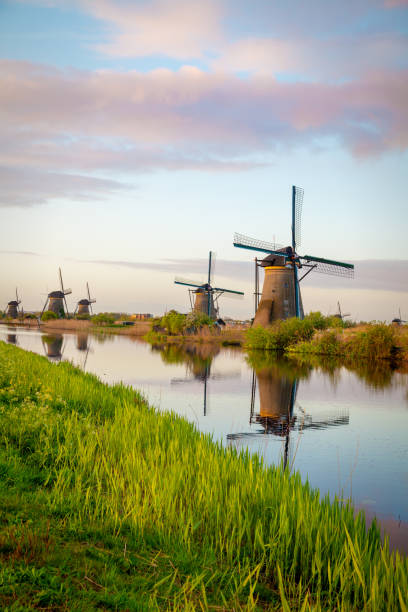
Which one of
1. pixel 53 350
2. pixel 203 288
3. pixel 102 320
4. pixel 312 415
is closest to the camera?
pixel 312 415

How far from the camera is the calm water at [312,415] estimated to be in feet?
20.7

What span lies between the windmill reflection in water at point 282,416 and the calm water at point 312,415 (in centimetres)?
2

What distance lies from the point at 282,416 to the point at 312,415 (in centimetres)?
80

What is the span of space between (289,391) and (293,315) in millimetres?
20062

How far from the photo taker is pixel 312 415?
1128 centimetres

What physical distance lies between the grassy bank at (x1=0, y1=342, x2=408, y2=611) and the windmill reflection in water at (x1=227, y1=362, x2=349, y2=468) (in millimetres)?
2837

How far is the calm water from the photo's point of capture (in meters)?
6.30

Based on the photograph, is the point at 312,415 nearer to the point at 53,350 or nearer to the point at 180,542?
the point at 180,542

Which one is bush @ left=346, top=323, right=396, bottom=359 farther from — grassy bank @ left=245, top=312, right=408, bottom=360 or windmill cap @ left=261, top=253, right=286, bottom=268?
windmill cap @ left=261, top=253, right=286, bottom=268

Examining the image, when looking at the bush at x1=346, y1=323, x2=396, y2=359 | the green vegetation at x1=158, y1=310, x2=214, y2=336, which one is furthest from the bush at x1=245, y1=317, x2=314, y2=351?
the green vegetation at x1=158, y1=310, x2=214, y2=336

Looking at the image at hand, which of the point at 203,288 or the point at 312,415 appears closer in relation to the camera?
the point at 312,415

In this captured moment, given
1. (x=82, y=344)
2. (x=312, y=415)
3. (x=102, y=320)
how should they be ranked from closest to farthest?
(x=312, y=415) < (x=82, y=344) < (x=102, y=320)

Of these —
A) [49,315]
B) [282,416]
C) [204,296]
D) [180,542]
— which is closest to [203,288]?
[204,296]

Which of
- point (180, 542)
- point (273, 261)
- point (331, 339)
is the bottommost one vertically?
point (180, 542)
